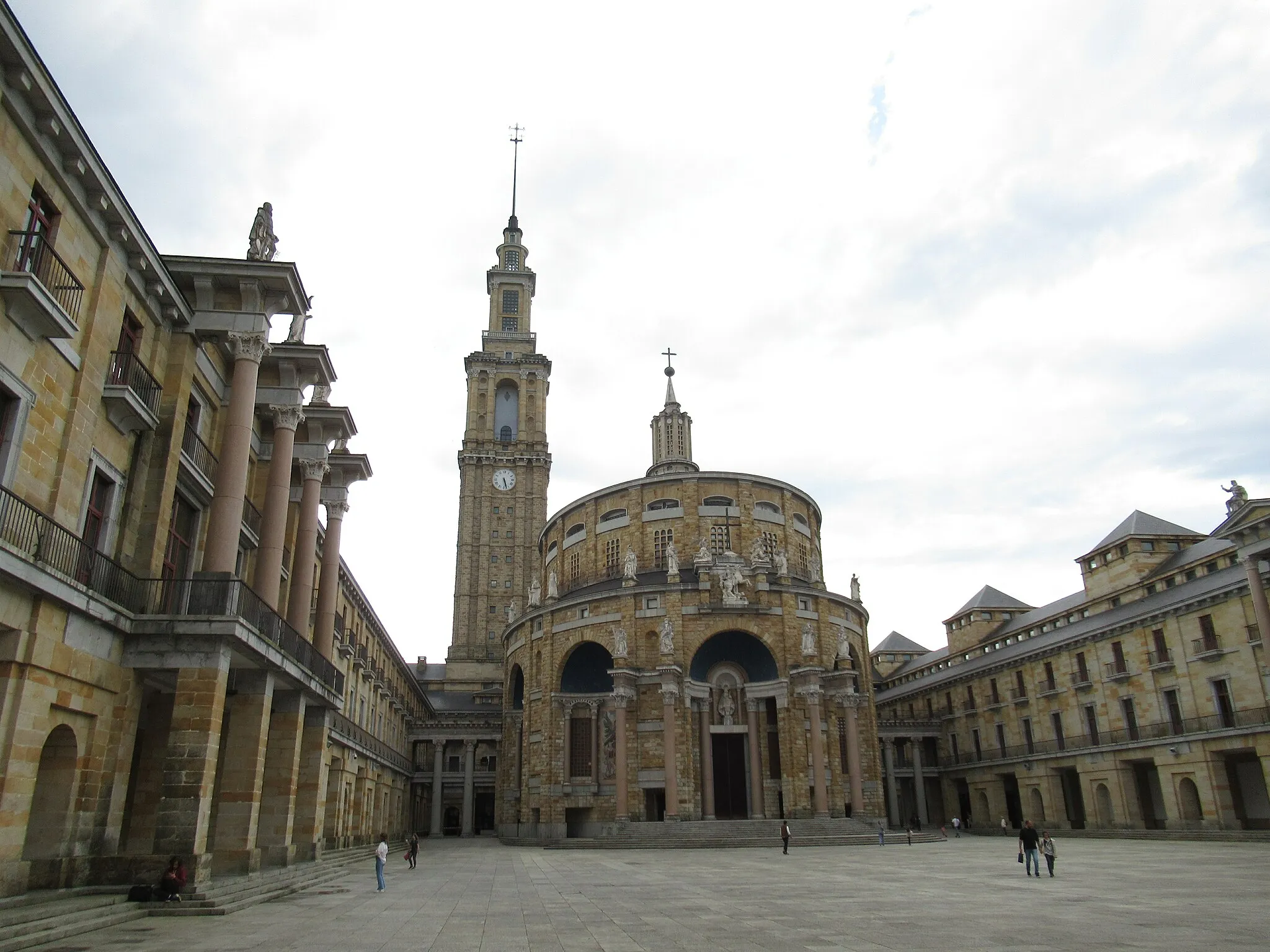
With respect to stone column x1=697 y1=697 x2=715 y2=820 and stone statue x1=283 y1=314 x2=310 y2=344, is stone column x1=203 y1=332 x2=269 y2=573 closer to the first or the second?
stone statue x1=283 y1=314 x2=310 y2=344

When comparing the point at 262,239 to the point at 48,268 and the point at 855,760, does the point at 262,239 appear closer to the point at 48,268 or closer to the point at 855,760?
the point at 48,268

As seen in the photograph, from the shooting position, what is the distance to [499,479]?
88.6 meters

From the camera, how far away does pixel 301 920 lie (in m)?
14.9

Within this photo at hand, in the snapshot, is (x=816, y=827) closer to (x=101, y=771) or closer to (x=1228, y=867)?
(x=1228, y=867)

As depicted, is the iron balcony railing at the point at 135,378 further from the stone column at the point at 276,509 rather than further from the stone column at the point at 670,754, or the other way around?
the stone column at the point at 670,754

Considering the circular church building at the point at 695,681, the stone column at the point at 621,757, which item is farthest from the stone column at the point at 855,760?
the stone column at the point at 621,757

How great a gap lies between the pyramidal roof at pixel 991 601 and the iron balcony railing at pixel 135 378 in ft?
210

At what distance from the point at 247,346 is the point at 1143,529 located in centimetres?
5068

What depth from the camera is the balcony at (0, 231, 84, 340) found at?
45.4 feet

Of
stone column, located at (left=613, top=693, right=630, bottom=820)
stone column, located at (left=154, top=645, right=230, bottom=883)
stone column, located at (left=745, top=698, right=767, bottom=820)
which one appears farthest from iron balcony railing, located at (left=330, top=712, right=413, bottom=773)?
stone column, located at (left=745, top=698, right=767, bottom=820)

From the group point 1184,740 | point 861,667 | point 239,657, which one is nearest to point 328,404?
point 239,657

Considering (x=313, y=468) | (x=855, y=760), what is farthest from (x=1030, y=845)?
(x=855, y=760)

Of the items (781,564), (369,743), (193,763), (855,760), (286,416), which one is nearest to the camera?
(193,763)

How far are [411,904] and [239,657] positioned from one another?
630 cm
